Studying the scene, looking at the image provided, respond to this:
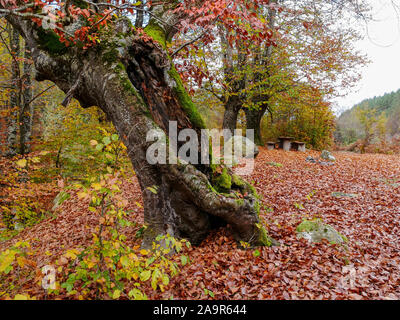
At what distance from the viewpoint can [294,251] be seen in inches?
141

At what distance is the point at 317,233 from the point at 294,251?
69cm

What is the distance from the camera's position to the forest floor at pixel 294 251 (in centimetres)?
289

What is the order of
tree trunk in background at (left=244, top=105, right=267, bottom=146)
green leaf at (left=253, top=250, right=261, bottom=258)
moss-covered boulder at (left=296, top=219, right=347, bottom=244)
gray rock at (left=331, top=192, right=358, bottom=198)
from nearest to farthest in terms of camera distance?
1. green leaf at (left=253, top=250, right=261, bottom=258)
2. moss-covered boulder at (left=296, top=219, right=347, bottom=244)
3. gray rock at (left=331, top=192, right=358, bottom=198)
4. tree trunk in background at (left=244, top=105, right=267, bottom=146)

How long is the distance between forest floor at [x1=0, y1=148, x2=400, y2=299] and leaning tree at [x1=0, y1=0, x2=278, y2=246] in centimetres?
45

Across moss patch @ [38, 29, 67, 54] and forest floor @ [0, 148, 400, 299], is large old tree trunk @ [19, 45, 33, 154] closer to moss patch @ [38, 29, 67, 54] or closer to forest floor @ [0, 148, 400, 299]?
forest floor @ [0, 148, 400, 299]

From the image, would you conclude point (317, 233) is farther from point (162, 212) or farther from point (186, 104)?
point (186, 104)

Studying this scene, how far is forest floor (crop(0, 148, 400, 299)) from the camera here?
2.89m

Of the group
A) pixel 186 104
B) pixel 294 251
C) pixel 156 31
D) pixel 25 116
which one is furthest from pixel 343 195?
pixel 25 116

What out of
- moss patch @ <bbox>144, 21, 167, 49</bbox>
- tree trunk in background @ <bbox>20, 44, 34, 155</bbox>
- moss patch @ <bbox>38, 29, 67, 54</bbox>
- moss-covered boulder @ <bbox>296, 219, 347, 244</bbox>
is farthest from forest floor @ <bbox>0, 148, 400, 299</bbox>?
moss patch @ <bbox>144, 21, 167, 49</bbox>

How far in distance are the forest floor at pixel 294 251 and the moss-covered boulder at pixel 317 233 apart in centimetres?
12

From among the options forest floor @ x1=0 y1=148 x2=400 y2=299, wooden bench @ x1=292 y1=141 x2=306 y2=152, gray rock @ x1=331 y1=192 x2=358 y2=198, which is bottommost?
forest floor @ x1=0 y1=148 x2=400 y2=299
